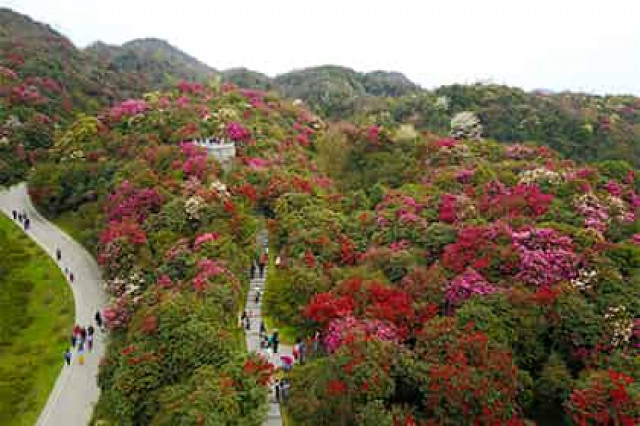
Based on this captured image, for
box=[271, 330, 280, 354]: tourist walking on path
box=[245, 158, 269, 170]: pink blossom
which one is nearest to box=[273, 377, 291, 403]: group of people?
box=[271, 330, 280, 354]: tourist walking on path

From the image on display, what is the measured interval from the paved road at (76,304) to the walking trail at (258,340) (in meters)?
6.45

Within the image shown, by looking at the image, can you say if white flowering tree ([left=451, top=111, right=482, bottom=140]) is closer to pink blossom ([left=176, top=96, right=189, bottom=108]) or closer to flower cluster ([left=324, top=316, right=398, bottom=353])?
pink blossom ([left=176, top=96, right=189, bottom=108])

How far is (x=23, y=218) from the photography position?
32500 mm

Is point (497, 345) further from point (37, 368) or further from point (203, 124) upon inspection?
point (203, 124)

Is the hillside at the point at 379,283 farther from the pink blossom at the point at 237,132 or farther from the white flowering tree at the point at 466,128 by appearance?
the white flowering tree at the point at 466,128

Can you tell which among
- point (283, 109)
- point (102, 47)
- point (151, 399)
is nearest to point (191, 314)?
point (151, 399)

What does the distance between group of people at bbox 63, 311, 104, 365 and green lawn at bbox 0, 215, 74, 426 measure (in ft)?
1.60

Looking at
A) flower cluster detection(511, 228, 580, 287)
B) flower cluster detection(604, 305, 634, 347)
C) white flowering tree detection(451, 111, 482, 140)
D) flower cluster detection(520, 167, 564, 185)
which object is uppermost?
white flowering tree detection(451, 111, 482, 140)

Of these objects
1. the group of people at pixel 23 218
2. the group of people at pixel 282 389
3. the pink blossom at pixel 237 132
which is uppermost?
the pink blossom at pixel 237 132

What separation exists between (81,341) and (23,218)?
53.8 feet

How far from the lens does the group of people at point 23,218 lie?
31.4 m

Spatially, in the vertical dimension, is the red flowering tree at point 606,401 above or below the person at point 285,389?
above

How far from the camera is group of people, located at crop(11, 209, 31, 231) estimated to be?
31.4 m

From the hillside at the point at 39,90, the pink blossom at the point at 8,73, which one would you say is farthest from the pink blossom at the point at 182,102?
the pink blossom at the point at 8,73
